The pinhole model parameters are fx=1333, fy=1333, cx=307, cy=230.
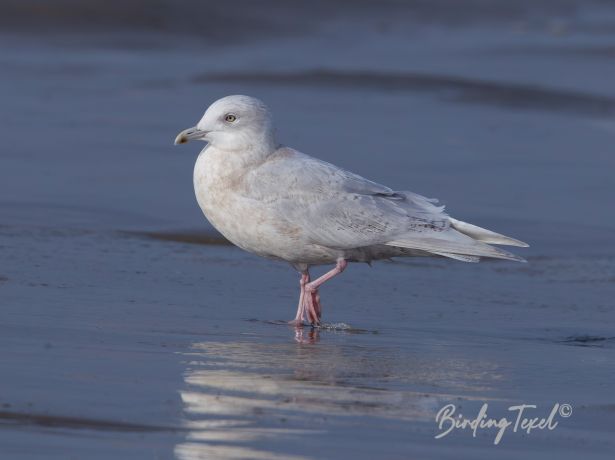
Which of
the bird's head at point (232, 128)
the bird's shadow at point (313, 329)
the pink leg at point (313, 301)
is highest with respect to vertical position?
→ the bird's head at point (232, 128)

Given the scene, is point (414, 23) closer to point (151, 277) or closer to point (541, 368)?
point (151, 277)

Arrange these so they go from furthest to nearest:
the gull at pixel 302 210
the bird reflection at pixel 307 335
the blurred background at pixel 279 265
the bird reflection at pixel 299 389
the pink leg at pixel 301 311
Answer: the gull at pixel 302 210
the pink leg at pixel 301 311
the bird reflection at pixel 307 335
the blurred background at pixel 279 265
the bird reflection at pixel 299 389

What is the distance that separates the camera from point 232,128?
677 centimetres

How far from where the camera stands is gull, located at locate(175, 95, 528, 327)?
6.56m

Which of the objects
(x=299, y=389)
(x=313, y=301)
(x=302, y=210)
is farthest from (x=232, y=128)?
(x=299, y=389)

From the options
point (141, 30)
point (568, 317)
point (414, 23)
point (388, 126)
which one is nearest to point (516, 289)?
point (568, 317)

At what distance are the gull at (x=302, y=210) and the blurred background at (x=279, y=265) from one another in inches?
13.5

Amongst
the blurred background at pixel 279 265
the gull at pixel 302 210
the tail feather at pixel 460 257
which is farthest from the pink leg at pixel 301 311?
the tail feather at pixel 460 257

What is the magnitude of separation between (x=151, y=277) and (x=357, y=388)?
2581 mm

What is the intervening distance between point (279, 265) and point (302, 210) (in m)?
1.57

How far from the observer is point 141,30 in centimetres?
1753

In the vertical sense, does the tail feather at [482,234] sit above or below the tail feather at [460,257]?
above

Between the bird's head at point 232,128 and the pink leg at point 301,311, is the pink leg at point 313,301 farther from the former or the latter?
the bird's head at point 232,128

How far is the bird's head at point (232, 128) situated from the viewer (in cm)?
675
